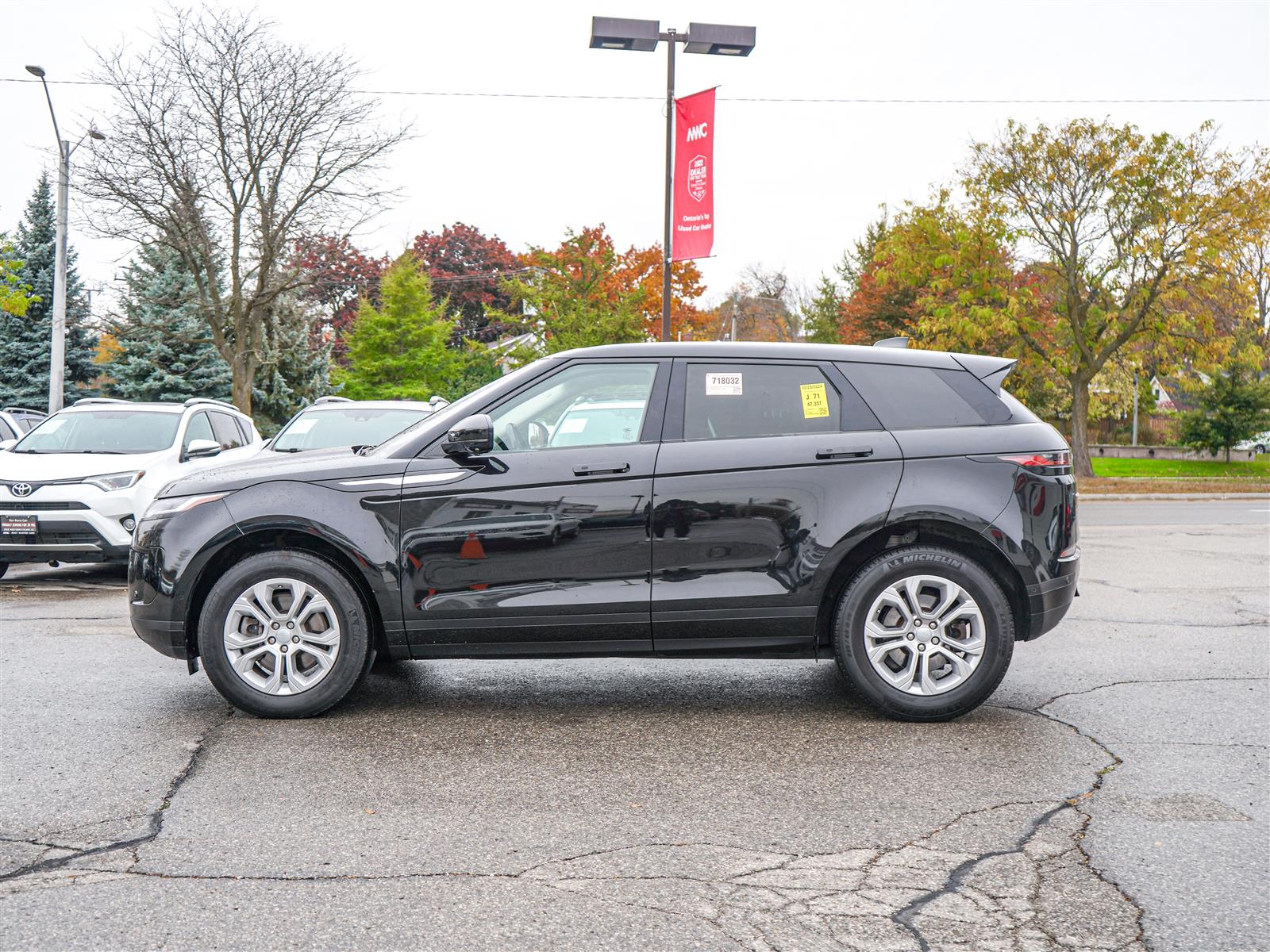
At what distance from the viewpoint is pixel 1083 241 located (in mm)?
31125

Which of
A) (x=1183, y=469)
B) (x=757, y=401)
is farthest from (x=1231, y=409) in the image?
(x=757, y=401)

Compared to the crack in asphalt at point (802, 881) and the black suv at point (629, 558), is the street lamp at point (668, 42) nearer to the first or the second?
the black suv at point (629, 558)

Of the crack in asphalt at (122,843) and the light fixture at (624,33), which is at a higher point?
the light fixture at (624,33)

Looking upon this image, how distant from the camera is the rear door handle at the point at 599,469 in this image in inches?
210

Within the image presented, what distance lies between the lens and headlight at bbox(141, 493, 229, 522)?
543cm

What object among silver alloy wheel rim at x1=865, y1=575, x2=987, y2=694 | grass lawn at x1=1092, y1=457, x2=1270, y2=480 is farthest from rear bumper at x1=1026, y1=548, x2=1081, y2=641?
grass lawn at x1=1092, y1=457, x2=1270, y2=480

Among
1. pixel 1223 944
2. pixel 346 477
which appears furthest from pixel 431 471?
pixel 1223 944

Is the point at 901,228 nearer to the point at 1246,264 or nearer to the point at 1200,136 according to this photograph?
the point at 1200,136

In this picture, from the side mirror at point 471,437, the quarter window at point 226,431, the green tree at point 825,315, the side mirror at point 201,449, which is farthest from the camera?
the green tree at point 825,315

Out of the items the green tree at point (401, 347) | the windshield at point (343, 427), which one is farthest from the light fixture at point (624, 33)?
the green tree at point (401, 347)

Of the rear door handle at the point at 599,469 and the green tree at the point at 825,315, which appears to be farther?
the green tree at the point at 825,315

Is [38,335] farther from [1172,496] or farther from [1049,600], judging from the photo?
[1049,600]

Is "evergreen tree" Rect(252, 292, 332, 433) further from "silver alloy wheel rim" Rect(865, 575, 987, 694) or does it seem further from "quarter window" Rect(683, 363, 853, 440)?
"silver alloy wheel rim" Rect(865, 575, 987, 694)

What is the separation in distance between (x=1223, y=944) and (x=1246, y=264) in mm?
42094
